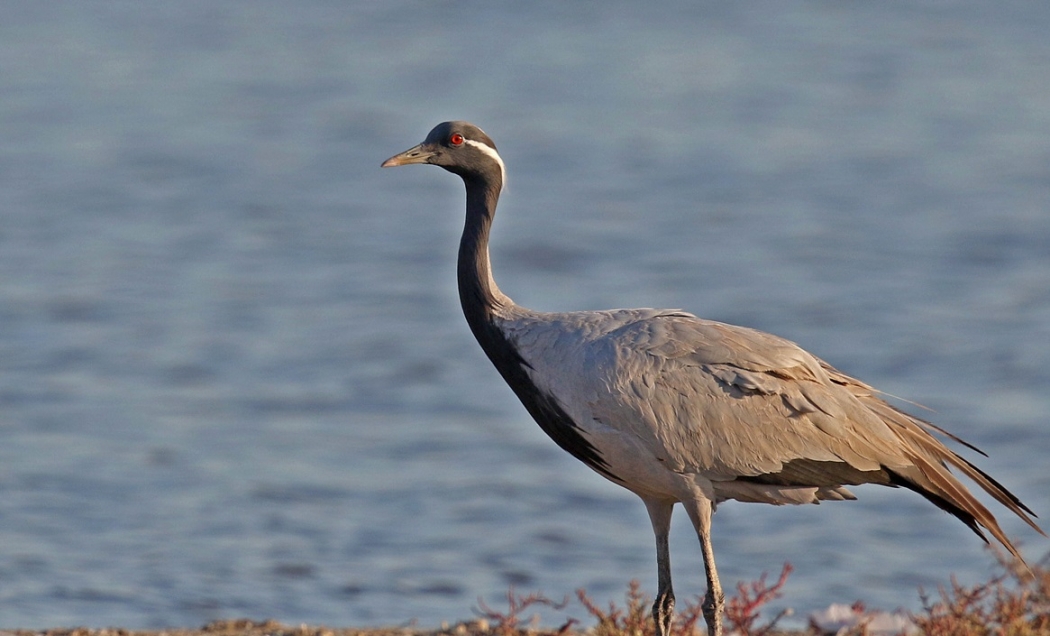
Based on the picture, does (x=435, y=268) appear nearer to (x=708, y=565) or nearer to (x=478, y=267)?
(x=478, y=267)

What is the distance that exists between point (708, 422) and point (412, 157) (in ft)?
6.48

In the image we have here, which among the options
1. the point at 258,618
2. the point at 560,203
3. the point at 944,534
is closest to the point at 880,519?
the point at 944,534

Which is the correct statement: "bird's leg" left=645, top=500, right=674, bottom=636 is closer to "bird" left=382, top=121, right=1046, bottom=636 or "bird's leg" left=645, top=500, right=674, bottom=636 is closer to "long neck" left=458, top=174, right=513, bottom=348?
"bird" left=382, top=121, right=1046, bottom=636

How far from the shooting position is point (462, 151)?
8125mm

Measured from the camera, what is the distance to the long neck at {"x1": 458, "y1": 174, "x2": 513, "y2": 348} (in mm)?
7945

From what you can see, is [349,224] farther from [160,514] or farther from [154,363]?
[160,514]

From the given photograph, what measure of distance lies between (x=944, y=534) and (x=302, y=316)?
6756mm

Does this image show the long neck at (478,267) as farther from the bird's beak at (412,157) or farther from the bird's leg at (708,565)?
the bird's leg at (708,565)

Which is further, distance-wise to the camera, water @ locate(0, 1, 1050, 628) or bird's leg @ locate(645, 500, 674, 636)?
water @ locate(0, 1, 1050, 628)

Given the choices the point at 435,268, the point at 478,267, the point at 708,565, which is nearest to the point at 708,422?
the point at 708,565

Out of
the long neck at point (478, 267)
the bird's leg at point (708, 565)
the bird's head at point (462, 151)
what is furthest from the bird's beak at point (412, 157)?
the bird's leg at point (708, 565)

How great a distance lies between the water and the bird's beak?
3188 millimetres

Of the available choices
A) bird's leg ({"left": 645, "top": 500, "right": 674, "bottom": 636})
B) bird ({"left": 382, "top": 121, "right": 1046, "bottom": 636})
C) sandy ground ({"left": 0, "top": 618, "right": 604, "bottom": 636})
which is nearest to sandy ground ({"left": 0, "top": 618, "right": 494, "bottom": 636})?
sandy ground ({"left": 0, "top": 618, "right": 604, "bottom": 636})

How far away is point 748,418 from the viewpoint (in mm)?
7379
